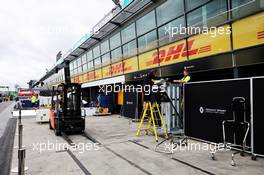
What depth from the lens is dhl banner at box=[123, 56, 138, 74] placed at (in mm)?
17375

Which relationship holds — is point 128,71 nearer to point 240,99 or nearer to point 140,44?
point 140,44

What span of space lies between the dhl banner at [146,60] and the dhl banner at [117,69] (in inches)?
128

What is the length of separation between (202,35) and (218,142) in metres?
6.75

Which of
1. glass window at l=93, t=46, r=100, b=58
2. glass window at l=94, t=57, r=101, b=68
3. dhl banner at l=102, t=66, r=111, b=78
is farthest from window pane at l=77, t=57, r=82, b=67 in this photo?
dhl banner at l=102, t=66, r=111, b=78

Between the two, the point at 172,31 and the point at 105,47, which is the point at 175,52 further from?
the point at 105,47

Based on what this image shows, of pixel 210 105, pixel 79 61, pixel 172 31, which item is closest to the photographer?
pixel 210 105

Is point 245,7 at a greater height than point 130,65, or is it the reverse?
point 245,7

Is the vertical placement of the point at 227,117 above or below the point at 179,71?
below

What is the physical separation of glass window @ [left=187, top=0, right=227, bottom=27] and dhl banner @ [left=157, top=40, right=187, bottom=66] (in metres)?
1.33

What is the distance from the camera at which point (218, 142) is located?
6.13 metres

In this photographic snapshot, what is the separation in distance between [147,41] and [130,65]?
117 inches

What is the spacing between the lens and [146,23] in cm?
1603

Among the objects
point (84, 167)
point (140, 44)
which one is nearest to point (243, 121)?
point (84, 167)

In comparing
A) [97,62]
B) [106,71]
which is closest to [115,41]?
[106,71]
